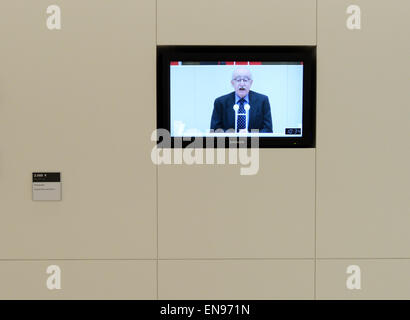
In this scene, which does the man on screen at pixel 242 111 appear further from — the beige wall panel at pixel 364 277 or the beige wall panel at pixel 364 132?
the beige wall panel at pixel 364 277

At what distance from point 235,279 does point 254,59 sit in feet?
4.59

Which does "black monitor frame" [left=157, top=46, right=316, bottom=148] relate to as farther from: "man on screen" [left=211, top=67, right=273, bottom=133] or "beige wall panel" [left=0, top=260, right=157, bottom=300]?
"beige wall panel" [left=0, top=260, right=157, bottom=300]

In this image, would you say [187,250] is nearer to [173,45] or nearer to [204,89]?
[204,89]

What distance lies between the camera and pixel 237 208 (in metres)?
2.59

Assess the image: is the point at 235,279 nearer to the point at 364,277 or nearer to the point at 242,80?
the point at 364,277

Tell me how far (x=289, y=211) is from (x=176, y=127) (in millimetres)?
894

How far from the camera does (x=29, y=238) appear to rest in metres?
2.57

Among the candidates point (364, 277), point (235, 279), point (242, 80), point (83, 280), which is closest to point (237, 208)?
point (235, 279)

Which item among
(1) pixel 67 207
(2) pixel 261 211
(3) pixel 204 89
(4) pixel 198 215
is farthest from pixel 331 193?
(1) pixel 67 207

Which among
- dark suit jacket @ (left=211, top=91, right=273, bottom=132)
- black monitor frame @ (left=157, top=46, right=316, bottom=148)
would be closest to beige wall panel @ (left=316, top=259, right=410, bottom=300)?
black monitor frame @ (left=157, top=46, right=316, bottom=148)

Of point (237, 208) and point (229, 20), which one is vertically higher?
point (229, 20)

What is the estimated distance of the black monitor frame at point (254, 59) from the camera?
2.55 m

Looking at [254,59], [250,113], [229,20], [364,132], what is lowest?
[364,132]
